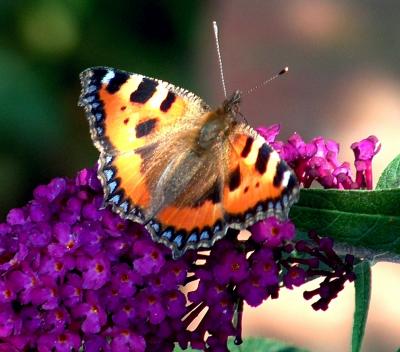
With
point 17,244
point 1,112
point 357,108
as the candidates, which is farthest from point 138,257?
point 357,108

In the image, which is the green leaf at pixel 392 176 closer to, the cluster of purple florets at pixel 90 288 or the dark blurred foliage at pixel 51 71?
the cluster of purple florets at pixel 90 288

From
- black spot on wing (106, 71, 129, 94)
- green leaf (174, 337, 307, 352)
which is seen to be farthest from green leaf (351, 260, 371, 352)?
black spot on wing (106, 71, 129, 94)

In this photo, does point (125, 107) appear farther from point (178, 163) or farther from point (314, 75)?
point (314, 75)

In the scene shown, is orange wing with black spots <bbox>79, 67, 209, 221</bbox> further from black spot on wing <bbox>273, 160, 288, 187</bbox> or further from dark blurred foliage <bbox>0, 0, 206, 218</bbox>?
dark blurred foliage <bbox>0, 0, 206, 218</bbox>

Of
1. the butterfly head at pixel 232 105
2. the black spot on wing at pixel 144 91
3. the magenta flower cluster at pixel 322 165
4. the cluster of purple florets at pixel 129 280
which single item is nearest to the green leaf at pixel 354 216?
the cluster of purple florets at pixel 129 280

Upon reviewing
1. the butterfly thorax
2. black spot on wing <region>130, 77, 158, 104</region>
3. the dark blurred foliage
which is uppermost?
the dark blurred foliage

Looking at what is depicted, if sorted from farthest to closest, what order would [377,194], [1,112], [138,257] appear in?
[1,112] → [138,257] → [377,194]

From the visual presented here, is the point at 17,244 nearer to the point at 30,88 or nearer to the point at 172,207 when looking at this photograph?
the point at 172,207
